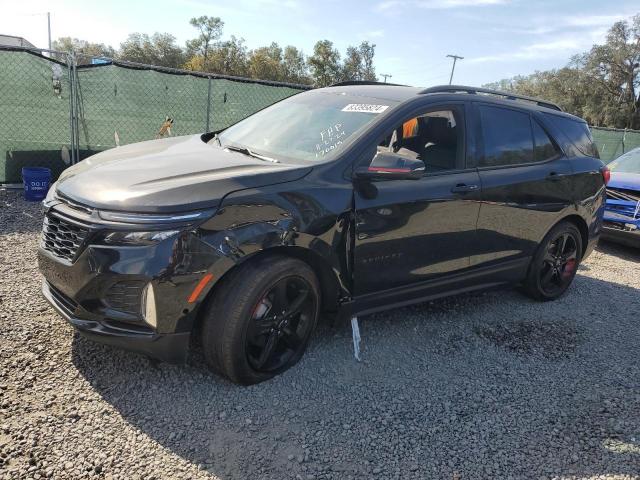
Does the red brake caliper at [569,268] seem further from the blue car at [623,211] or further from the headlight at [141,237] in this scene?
the headlight at [141,237]

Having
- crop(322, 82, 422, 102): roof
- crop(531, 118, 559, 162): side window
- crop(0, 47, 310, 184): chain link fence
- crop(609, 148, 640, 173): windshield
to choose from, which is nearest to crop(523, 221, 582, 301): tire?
crop(531, 118, 559, 162): side window

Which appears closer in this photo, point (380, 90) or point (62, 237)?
point (62, 237)

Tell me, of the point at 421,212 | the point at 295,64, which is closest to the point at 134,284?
the point at 421,212

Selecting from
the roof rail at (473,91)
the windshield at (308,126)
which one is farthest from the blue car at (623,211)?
the windshield at (308,126)

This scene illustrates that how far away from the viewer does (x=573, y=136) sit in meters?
4.71

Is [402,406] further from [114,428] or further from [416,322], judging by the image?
[114,428]

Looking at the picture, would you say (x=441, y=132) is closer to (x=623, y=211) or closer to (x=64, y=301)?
(x=64, y=301)

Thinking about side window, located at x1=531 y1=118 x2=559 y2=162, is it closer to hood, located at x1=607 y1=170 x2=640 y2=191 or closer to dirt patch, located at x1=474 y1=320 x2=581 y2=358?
dirt patch, located at x1=474 y1=320 x2=581 y2=358

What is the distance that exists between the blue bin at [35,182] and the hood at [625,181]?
8.22 m

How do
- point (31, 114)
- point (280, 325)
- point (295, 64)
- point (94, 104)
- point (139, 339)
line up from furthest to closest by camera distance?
point (295, 64) < point (94, 104) < point (31, 114) < point (280, 325) < point (139, 339)

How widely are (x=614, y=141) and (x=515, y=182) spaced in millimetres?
13636

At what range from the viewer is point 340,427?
107 inches

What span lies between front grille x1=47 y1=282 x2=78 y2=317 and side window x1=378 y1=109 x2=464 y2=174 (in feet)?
7.59

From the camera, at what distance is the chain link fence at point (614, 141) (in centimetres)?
1455
